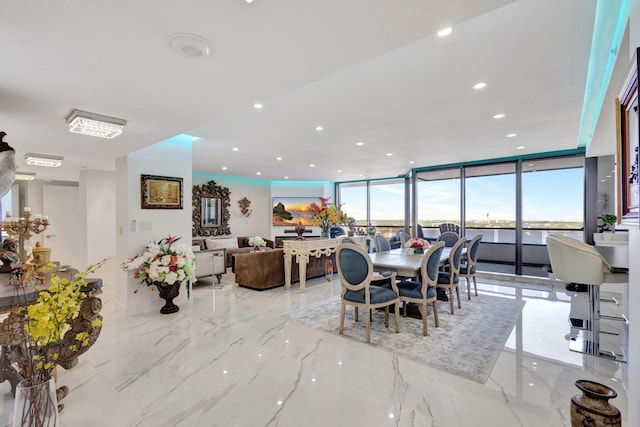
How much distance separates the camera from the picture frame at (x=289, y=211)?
9.91 meters

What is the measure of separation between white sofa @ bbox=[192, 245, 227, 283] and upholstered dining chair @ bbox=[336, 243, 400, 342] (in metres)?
3.15

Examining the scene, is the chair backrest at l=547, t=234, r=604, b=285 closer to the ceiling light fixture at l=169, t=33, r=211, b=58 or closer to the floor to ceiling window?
the ceiling light fixture at l=169, t=33, r=211, b=58

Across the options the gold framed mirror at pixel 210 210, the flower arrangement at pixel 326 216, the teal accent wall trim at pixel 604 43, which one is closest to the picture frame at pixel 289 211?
the gold framed mirror at pixel 210 210

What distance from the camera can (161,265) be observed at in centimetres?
379

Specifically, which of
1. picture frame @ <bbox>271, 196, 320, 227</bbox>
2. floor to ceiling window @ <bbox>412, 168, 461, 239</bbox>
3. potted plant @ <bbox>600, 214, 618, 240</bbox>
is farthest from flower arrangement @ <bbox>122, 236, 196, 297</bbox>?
potted plant @ <bbox>600, 214, 618, 240</bbox>

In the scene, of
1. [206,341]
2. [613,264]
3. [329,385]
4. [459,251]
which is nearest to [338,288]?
[459,251]

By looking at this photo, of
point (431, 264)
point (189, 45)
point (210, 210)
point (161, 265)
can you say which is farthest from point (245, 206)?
point (189, 45)

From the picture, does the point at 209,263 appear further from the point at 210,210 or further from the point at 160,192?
the point at 210,210

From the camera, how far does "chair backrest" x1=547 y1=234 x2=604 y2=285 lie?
2791 millimetres

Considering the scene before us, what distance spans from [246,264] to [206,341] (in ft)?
7.39

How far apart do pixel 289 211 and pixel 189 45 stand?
852cm

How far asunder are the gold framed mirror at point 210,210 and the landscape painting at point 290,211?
1667 millimetres

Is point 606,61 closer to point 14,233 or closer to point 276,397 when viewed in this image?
point 276,397

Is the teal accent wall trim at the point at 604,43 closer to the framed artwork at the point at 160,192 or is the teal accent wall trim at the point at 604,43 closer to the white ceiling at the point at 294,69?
the white ceiling at the point at 294,69
